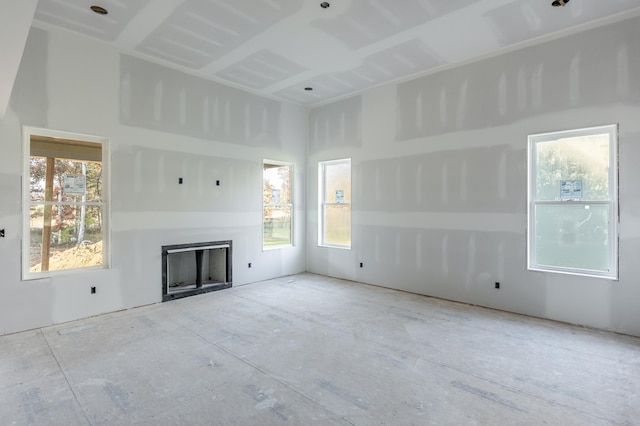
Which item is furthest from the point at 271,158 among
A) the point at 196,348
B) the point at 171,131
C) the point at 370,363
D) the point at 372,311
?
the point at 370,363

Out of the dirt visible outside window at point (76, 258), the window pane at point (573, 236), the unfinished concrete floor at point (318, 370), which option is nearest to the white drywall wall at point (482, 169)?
the window pane at point (573, 236)

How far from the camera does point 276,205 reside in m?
6.59

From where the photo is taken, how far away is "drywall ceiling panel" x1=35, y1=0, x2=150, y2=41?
137 inches

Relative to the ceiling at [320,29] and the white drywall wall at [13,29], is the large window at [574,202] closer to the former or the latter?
the ceiling at [320,29]

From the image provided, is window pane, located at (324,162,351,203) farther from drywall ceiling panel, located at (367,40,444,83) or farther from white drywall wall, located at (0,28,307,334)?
drywall ceiling panel, located at (367,40,444,83)

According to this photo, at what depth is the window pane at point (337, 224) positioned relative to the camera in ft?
21.2

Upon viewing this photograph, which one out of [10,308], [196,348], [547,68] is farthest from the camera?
[547,68]

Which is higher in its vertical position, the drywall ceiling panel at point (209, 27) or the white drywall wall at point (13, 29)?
the drywall ceiling panel at point (209, 27)

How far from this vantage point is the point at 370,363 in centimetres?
301

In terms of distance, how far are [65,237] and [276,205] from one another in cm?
337

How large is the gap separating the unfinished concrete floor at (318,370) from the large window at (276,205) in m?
2.19

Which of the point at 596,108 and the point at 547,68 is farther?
the point at 547,68

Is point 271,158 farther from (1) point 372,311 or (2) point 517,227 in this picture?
(2) point 517,227

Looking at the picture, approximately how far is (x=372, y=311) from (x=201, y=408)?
2.64 metres
